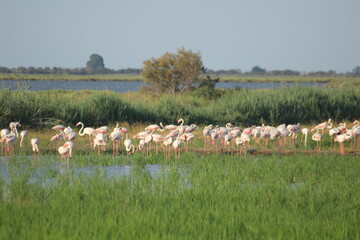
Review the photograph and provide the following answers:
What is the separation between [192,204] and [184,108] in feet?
51.4

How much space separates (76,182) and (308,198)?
14.2 ft

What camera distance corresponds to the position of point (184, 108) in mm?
24016

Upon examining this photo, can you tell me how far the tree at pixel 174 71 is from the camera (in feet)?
118

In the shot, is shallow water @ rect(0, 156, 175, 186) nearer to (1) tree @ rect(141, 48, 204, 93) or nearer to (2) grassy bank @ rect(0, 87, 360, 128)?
(2) grassy bank @ rect(0, 87, 360, 128)

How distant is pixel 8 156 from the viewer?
13828 millimetres

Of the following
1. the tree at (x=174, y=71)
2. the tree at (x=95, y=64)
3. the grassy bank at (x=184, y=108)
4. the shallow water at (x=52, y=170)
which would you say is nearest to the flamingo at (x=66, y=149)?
the shallow water at (x=52, y=170)

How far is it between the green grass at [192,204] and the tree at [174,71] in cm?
2411

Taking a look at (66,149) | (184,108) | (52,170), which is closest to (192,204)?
(52,170)

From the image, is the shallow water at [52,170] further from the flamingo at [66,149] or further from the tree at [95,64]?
the tree at [95,64]

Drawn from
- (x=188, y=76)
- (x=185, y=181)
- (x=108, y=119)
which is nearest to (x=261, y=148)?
(x=185, y=181)

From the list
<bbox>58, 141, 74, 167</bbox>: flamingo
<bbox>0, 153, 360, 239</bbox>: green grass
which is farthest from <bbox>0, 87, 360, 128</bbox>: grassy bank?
<bbox>0, 153, 360, 239</bbox>: green grass

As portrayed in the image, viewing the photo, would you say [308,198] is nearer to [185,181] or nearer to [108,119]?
[185,181]

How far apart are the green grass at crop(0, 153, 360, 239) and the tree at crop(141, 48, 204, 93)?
24107mm

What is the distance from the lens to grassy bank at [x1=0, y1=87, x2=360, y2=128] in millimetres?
20328
